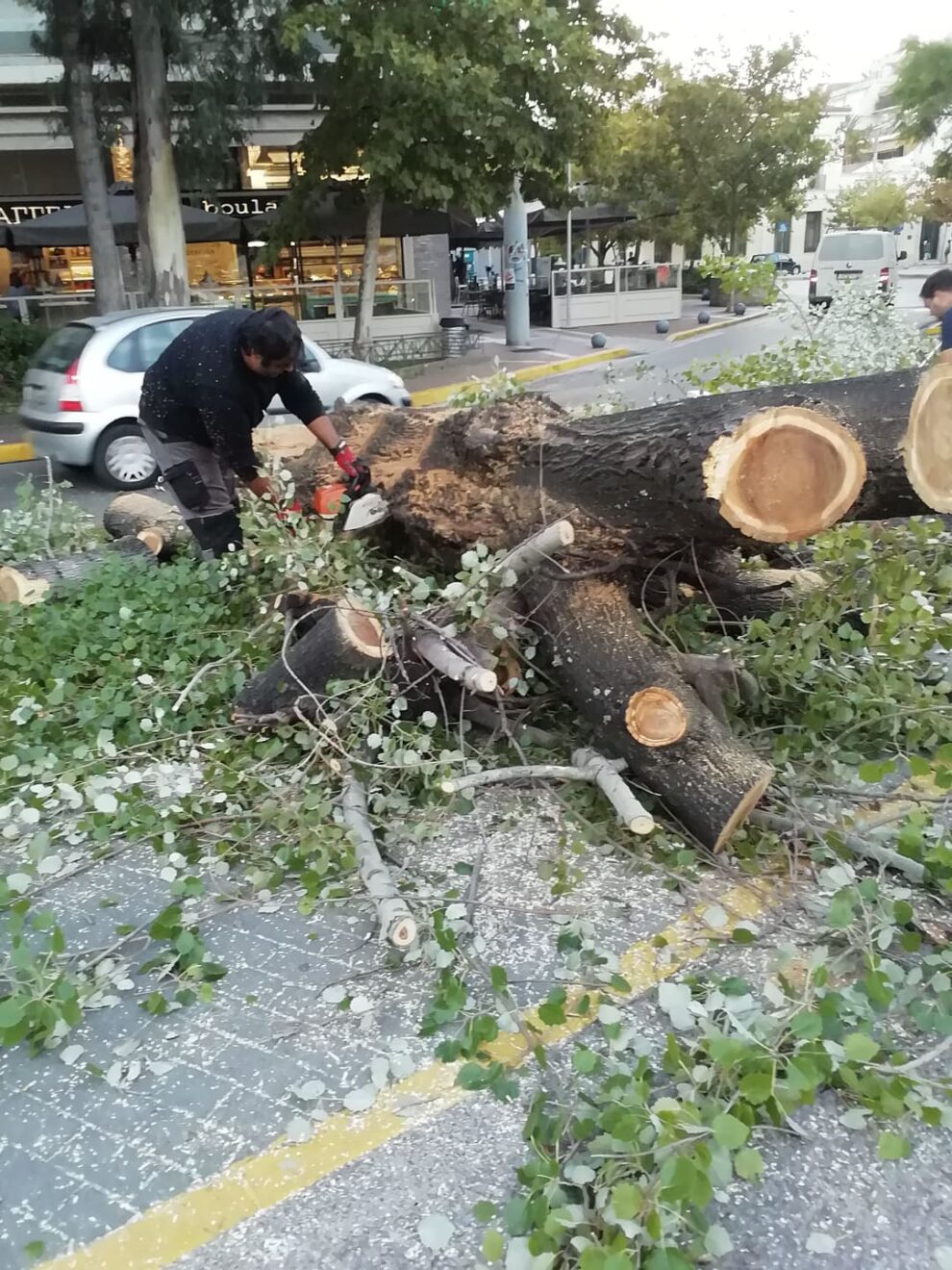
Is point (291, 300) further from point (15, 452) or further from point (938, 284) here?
point (938, 284)

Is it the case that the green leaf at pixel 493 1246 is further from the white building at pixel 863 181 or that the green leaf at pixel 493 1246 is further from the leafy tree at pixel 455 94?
the white building at pixel 863 181

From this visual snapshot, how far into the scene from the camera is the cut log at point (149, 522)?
535cm

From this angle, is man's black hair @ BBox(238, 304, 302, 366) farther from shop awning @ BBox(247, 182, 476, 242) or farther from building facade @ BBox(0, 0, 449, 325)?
building facade @ BBox(0, 0, 449, 325)

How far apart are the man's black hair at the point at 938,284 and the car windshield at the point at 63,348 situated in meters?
7.06

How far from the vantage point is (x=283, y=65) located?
14188mm

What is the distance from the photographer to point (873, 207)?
47.9 meters

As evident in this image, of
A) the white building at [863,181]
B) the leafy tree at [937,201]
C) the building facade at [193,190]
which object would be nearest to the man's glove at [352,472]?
the building facade at [193,190]

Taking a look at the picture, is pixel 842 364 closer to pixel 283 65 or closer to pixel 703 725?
pixel 703 725

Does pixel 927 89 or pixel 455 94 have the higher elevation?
pixel 927 89

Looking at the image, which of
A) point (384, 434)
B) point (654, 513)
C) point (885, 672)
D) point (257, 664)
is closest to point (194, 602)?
point (257, 664)

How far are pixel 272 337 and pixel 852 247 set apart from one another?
21.0 meters

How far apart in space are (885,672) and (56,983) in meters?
2.85

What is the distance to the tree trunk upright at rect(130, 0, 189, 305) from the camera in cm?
1196

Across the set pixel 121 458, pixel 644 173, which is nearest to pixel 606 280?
pixel 644 173
